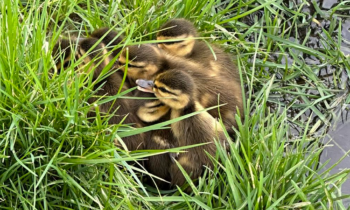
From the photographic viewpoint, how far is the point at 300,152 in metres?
2.24

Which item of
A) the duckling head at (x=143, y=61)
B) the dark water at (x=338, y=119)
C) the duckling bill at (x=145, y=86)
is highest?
the duckling head at (x=143, y=61)

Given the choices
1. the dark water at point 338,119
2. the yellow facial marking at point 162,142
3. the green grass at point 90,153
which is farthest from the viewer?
the dark water at point 338,119

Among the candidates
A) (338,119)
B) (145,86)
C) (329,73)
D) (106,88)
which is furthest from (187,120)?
(329,73)

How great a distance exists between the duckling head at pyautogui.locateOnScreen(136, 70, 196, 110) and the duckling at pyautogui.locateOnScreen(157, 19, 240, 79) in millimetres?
272

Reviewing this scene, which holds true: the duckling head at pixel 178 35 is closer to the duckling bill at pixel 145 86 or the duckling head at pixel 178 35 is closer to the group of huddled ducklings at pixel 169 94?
the group of huddled ducklings at pixel 169 94

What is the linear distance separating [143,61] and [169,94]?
229mm

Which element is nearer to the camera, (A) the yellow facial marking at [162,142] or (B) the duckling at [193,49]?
(A) the yellow facial marking at [162,142]

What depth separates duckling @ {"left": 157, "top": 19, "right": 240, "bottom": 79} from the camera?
8.52 feet

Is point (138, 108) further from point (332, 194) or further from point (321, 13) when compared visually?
point (321, 13)

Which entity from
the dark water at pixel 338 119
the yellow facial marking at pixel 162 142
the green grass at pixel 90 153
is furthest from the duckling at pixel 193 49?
the dark water at pixel 338 119

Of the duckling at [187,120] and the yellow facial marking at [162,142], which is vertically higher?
the duckling at [187,120]

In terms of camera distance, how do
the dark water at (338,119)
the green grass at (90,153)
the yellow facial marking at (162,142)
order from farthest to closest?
1. the dark water at (338,119)
2. the yellow facial marking at (162,142)
3. the green grass at (90,153)

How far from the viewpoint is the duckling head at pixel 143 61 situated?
97.3 inches

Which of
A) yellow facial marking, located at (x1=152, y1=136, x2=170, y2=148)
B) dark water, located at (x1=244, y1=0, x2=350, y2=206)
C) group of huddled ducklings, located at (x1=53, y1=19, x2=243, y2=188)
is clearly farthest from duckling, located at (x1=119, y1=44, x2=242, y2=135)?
dark water, located at (x1=244, y1=0, x2=350, y2=206)
